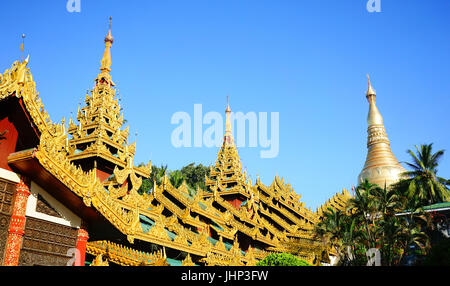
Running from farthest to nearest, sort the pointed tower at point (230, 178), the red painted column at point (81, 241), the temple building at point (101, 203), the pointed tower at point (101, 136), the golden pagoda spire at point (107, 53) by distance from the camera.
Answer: the pointed tower at point (230, 178)
the golden pagoda spire at point (107, 53)
the pointed tower at point (101, 136)
the red painted column at point (81, 241)
the temple building at point (101, 203)

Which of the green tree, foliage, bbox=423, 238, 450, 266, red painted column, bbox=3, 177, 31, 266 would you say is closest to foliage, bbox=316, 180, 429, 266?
foliage, bbox=423, 238, 450, 266

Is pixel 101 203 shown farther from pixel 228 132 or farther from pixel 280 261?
pixel 228 132

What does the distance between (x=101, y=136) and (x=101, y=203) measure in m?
12.0

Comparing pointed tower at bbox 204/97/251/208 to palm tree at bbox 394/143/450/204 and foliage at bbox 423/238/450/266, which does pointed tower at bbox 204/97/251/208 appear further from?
Result: foliage at bbox 423/238/450/266

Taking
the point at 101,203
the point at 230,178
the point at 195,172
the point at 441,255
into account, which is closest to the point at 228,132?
the point at 230,178

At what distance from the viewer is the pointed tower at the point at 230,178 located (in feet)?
120

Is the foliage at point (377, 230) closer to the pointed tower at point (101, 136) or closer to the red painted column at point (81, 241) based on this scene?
the pointed tower at point (101, 136)

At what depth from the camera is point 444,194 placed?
32.1 m

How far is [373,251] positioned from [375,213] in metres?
7.72

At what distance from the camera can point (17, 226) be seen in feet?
30.1

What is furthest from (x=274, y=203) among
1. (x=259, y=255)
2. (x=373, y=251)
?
(x=373, y=251)

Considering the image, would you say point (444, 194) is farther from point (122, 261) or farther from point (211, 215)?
point (122, 261)

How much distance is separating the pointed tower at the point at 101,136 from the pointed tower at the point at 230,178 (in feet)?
42.0

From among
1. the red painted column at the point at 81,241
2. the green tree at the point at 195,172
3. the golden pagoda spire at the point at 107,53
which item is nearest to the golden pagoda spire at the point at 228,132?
the green tree at the point at 195,172
